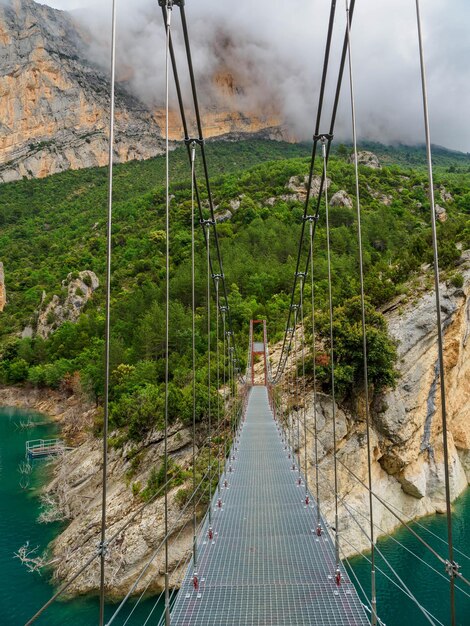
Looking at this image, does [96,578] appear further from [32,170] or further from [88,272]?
[32,170]

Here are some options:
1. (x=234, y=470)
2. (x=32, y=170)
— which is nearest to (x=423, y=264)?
(x=234, y=470)

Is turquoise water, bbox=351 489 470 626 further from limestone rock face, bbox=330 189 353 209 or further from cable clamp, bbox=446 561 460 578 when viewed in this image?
limestone rock face, bbox=330 189 353 209

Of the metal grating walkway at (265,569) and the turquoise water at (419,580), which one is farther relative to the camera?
the turquoise water at (419,580)

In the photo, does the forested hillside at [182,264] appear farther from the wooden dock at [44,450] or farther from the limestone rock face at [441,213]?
the wooden dock at [44,450]

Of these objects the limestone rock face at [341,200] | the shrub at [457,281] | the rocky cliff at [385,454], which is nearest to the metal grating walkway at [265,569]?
the rocky cliff at [385,454]

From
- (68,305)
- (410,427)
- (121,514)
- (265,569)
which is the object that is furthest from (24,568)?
(68,305)

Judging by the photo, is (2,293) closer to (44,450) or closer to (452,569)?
(44,450)
